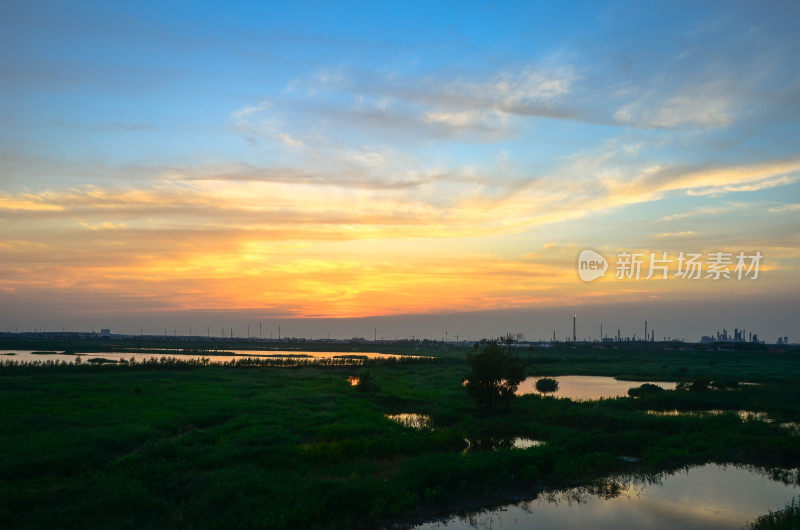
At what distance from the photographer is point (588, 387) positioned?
56.4m

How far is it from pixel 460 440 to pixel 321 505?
11.0 meters

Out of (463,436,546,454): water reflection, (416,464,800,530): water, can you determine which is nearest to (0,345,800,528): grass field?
(463,436,546,454): water reflection

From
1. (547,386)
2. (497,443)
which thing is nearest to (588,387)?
(547,386)

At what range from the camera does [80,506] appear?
1491 centimetres

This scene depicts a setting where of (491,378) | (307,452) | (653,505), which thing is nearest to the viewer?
(653,505)

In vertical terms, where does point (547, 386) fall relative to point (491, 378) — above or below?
below

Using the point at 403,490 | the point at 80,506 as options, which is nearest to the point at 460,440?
the point at 403,490

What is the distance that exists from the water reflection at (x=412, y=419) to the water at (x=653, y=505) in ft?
43.4

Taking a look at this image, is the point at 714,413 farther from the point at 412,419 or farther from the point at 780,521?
the point at 780,521

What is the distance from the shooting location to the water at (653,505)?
1616cm

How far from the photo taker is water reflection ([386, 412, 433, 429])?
3117 centimetres

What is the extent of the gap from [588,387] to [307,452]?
43877 millimetres

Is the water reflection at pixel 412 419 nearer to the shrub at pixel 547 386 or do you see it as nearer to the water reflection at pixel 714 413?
the water reflection at pixel 714 413

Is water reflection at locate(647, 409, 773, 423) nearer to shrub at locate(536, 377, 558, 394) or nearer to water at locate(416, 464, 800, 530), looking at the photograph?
water at locate(416, 464, 800, 530)
